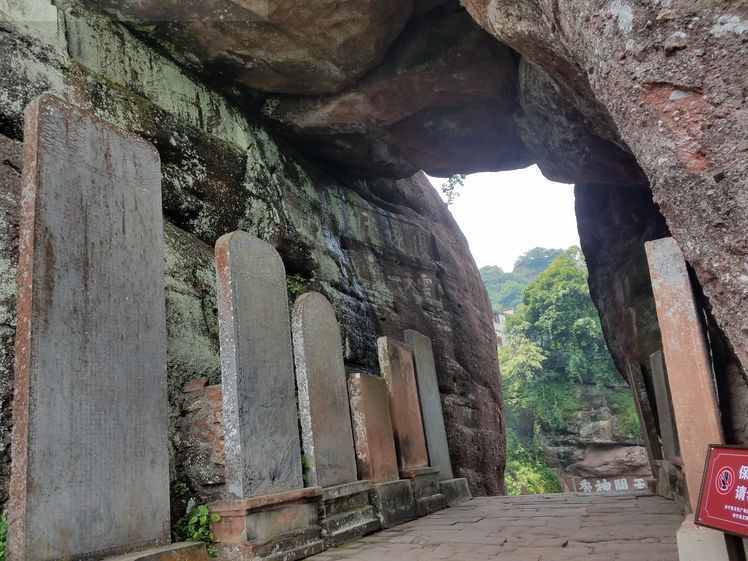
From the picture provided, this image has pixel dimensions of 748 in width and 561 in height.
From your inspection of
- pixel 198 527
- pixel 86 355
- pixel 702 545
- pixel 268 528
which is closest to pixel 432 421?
pixel 268 528

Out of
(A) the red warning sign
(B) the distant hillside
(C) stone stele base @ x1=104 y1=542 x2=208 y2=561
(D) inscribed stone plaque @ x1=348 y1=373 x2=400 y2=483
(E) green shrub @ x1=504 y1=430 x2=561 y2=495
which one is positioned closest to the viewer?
(A) the red warning sign

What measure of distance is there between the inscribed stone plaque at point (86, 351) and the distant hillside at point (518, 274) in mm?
43448

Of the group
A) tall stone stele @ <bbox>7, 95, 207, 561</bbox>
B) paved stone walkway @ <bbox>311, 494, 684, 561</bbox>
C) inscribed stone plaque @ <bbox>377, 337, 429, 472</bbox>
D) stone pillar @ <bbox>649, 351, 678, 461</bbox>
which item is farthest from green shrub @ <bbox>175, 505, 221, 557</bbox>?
stone pillar @ <bbox>649, 351, 678, 461</bbox>

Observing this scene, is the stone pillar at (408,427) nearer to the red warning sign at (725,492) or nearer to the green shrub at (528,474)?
the red warning sign at (725,492)

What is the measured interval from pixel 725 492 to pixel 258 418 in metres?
2.51

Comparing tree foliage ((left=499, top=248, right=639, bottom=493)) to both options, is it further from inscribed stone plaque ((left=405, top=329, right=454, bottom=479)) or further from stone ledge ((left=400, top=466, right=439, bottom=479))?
stone ledge ((left=400, top=466, right=439, bottom=479))

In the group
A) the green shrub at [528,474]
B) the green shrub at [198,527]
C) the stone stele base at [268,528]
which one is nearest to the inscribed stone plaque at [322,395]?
the stone stele base at [268,528]

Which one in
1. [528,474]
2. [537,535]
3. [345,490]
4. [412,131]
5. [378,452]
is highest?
[412,131]

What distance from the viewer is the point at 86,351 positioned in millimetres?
2764

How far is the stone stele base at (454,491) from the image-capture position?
603 centimetres

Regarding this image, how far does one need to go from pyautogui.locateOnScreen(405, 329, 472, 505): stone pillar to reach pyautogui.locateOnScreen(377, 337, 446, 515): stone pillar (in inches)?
9.6

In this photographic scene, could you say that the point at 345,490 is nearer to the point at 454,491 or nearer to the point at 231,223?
the point at 454,491

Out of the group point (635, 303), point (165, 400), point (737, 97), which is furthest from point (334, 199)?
point (737, 97)

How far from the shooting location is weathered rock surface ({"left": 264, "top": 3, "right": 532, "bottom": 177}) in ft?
19.5
